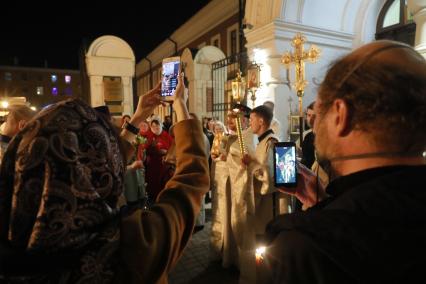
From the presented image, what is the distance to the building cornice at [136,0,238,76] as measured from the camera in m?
15.8

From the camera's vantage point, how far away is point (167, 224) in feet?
3.27

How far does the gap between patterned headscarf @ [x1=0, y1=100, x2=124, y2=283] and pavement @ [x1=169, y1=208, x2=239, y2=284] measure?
3.28 meters

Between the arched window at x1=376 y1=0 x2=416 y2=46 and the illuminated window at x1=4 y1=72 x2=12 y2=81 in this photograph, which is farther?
the illuminated window at x1=4 y1=72 x2=12 y2=81

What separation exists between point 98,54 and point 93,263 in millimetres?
7213

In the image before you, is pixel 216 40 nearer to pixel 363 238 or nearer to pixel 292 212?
pixel 292 212

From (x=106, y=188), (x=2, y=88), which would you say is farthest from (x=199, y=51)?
(x=2, y=88)

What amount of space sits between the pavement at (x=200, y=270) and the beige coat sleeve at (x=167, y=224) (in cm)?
300

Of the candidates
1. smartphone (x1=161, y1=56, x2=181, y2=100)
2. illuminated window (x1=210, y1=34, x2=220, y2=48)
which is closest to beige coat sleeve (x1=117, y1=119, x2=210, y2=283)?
smartphone (x1=161, y1=56, x2=181, y2=100)

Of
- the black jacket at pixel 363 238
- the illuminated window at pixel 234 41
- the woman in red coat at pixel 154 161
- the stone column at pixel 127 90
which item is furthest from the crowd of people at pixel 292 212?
the illuminated window at pixel 234 41

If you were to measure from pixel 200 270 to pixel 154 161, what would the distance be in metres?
2.48

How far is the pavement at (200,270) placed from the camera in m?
3.88

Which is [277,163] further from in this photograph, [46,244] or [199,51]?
[199,51]

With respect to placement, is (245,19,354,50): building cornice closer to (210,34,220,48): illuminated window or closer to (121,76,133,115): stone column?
(121,76,133,115): stone column

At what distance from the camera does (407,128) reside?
33.3 inches
